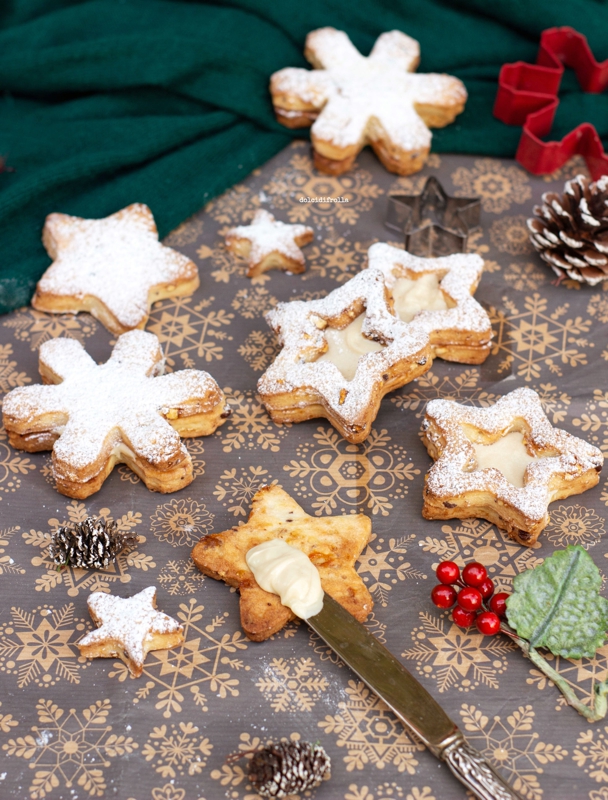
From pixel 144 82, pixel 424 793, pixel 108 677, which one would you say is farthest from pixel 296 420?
pixel 144 82

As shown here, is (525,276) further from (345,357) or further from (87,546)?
(87,546)

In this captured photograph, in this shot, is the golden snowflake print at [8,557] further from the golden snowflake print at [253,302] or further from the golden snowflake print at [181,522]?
the golden snowflake print at [253,302]

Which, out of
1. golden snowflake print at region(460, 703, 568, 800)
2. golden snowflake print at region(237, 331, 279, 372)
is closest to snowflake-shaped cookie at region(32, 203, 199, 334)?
golden snowflake print at region(237, 331, 279, 372)

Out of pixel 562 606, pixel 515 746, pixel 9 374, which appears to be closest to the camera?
pixel 515 746

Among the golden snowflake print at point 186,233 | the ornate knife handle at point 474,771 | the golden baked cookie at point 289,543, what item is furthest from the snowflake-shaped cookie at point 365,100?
the ornate knife handle at point 474,771

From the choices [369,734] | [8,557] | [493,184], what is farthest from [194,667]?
[493,184]

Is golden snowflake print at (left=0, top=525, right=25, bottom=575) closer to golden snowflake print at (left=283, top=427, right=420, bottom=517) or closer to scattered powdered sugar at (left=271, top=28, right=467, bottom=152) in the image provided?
golden snowflake print at (left=283, top=427, right=420, bottom=517)
